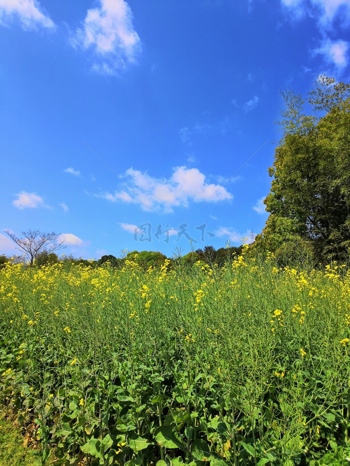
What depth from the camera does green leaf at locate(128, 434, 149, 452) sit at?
193cm

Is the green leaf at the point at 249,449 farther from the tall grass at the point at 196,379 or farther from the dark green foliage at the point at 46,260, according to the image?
the dark green foliage at the point at 46,260

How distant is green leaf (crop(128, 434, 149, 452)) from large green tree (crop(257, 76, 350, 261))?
49.8ft

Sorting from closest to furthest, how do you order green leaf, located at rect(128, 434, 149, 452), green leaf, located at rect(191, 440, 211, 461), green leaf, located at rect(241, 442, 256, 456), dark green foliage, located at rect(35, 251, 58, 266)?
green leaf, located at rect(241, 442, 256, 456)
green leaf, located at rect(191, 440, 211, 461)
green leaf, located at rect(128, 434, 149, 452)
dark green foliage, located at rect(35, 251, 58, 266)

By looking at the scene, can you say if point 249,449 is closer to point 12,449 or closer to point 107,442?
point 107,442

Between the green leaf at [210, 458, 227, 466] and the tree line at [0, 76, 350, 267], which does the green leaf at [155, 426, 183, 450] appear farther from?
the tree line at [0, 76, 350, 267]

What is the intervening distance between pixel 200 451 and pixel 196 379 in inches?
14.2

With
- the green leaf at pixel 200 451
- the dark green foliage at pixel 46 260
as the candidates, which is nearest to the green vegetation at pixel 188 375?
the green leaf at pixel 200 451

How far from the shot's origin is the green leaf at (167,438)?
5.91ft

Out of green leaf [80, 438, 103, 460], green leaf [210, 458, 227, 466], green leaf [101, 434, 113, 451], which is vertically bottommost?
green leaf [80, 438, 103, 460]

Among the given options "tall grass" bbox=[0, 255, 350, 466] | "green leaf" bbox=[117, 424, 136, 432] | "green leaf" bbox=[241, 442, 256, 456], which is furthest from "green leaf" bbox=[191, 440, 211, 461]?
"green leaf" bbox=[117, 424, 136, 432]

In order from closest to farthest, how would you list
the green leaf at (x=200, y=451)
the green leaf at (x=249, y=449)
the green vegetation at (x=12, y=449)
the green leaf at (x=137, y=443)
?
the green leaf at (x=249, y=449) → the green leaf at (x=200, y=451) → the green leaf at (x=137, y=443) → the green vegetation at (x=12, y=449)

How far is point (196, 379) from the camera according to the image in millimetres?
1936

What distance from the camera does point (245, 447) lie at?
1.59 metres

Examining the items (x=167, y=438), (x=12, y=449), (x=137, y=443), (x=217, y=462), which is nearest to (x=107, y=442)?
(x=137, y=443)
